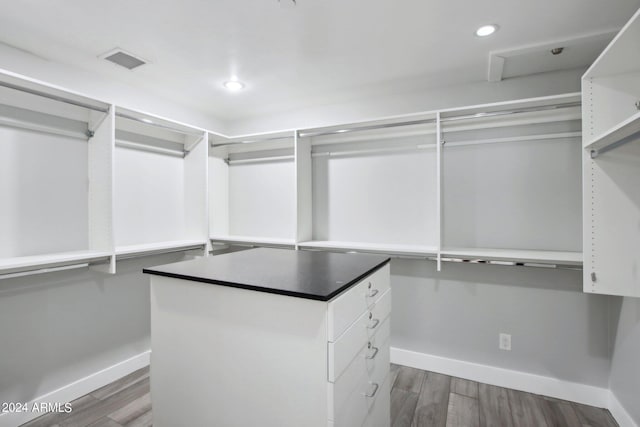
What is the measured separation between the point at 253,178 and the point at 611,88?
2951 millimetres

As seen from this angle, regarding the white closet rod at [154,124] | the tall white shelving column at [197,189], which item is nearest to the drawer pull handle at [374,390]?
the tall white shelving column at [197,189]

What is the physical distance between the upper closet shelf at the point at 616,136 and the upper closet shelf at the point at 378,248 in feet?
3.74

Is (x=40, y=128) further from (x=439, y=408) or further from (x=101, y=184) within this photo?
(x=439, y=408)

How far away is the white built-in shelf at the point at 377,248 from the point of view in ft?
7.96

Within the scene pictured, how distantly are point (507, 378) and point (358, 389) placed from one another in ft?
5.88

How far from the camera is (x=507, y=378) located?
2.39 m

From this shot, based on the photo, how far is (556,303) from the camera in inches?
89.9

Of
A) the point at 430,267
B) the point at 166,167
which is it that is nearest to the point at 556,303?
the point at 430,267

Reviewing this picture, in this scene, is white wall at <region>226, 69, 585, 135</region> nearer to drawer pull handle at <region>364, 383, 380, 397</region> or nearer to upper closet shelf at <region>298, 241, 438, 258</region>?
upper closet shelf at <region>298, 241, 438, 258</region>

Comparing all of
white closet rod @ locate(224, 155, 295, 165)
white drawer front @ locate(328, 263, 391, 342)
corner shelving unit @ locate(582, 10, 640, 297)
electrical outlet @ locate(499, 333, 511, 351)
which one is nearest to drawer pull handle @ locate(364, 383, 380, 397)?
white drawer front @ locate(328, 263, 391, 342)

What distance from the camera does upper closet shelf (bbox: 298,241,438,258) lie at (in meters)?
2.43

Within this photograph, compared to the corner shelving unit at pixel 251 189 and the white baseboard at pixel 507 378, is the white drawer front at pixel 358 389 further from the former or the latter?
the corner shelving unit at pixel 251 189

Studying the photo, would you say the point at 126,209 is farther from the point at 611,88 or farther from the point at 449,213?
the point at 611,88

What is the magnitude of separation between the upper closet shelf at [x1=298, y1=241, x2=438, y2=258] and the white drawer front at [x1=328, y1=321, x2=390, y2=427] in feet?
3.21
